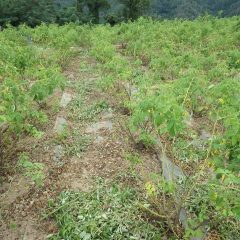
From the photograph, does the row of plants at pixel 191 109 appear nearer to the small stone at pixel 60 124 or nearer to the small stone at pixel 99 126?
the small stone at pixel 99 126

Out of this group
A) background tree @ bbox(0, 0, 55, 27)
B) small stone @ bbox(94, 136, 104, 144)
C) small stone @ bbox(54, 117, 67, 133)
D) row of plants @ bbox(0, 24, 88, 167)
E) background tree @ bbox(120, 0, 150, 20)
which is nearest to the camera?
row of plants @ bbox(0, 24, 88, 167)

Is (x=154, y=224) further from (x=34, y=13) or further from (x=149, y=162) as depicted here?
(x=34, y=13)

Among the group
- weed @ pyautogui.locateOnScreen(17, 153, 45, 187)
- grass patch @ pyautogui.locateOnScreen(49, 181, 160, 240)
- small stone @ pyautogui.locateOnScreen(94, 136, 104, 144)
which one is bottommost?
small stone @ pyautogui.locateOnScreen(94, 136, 104, 144)

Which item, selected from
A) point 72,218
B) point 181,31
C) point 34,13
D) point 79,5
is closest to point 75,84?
point 72,218

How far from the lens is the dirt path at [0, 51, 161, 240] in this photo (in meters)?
4.59

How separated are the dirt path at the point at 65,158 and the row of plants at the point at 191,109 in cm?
42

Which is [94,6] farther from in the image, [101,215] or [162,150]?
[101,215]

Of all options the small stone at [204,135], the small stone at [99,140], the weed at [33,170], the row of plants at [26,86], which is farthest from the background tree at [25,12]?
the weed at [33,170]

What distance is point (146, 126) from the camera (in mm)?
6359

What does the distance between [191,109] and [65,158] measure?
3000 mm

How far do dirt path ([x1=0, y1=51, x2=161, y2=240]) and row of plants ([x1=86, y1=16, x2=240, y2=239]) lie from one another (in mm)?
420

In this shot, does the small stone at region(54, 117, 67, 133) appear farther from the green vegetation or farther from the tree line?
the tree line

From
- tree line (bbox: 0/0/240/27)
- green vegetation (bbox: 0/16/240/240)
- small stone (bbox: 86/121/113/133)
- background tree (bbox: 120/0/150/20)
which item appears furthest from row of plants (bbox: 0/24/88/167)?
background tree (bbox: 120/0/150/20)

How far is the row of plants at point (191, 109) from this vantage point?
359 centimetres
